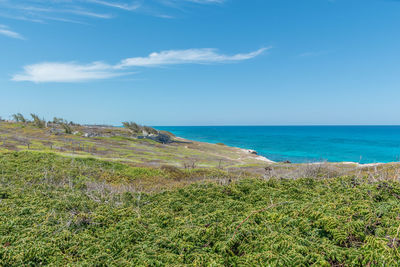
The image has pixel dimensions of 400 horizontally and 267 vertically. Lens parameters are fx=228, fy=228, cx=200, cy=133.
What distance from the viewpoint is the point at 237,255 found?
4.57 m

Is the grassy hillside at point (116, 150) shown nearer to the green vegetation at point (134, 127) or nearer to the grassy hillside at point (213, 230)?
the green vegetation at point (134, 127)

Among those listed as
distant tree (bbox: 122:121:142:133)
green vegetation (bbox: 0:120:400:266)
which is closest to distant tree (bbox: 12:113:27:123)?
distant tree (bbox: 122:121:142:133)

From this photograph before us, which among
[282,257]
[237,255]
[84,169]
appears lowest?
[84,169]

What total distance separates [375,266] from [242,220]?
8.47ft

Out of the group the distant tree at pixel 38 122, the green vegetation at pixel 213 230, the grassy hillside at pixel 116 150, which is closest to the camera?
the green vegetation at pixel 213 230

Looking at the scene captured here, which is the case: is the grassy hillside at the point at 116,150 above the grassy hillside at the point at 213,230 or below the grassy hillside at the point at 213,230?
below

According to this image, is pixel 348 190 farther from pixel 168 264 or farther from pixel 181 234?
pixel 168 264

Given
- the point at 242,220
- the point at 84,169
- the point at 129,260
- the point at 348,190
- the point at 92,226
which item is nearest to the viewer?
the point at 129,260

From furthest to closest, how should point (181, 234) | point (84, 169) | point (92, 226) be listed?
point (84, 169) → point (92, 226) → point (181, 234)

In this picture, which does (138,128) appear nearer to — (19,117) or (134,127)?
(134,127)

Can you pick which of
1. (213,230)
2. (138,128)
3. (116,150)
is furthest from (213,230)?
(138,128)

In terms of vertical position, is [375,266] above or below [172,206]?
above

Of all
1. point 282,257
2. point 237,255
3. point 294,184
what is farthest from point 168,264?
point 294,184

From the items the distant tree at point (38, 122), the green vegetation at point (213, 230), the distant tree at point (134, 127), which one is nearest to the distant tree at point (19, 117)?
the distant tree at point (38, 122)
